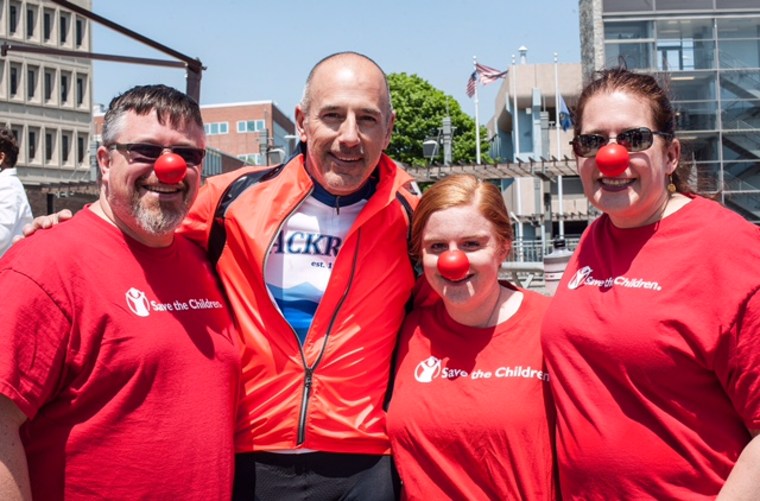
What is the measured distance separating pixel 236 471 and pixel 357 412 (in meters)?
0.57

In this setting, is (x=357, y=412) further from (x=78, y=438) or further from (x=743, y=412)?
(x=743, y=412)

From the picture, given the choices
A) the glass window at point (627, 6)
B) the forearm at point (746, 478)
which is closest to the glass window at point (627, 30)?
the glass window at point (627, 6)

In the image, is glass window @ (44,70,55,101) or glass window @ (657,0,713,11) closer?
glass window @ (657,0,713,11)

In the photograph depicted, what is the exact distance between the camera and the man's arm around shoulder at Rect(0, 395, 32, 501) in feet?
8.46

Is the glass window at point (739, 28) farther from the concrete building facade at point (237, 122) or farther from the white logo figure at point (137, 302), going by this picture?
the concrete building facade at point (237, 122)

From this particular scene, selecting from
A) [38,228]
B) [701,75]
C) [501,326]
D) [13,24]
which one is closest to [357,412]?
[501,326]

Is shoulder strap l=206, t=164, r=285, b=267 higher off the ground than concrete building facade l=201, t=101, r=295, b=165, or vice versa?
concrete building facade l=201, t=101, r=295, b=165

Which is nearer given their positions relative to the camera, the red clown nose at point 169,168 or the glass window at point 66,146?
the red clown nose at point 169,168

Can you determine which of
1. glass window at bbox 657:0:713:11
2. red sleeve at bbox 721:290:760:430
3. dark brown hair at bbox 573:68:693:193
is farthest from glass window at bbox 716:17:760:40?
red sleeve at bbox 721:290:760:430

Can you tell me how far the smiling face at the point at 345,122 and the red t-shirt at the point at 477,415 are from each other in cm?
80

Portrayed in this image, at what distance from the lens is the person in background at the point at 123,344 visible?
267 cm

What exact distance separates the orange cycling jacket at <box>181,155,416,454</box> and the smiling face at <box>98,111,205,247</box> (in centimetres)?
49

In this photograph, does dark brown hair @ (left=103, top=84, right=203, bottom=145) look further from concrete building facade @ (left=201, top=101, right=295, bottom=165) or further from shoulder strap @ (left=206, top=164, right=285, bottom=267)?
concrete building facade @ (left=201, top=101, right=295, bottom=165)

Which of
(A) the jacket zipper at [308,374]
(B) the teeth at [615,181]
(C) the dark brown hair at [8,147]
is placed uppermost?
(C) the dark brown hair at [8,147]
